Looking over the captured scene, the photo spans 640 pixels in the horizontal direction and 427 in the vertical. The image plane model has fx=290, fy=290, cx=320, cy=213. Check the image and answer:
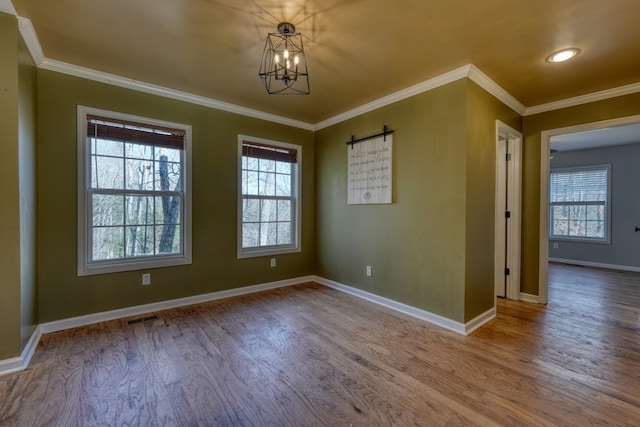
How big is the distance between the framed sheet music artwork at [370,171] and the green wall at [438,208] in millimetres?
103

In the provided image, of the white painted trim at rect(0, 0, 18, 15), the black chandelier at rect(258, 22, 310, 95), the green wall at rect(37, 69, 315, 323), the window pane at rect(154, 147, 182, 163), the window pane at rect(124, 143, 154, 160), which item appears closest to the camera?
the white painted trim at rect(0, 0, 18, 15)

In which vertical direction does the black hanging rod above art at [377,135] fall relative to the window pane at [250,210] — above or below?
above

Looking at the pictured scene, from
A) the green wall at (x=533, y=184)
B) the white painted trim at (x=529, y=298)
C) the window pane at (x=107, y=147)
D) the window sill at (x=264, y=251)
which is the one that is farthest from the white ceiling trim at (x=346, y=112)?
the white painted trim at (x=529, y=298)

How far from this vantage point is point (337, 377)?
2053 mm

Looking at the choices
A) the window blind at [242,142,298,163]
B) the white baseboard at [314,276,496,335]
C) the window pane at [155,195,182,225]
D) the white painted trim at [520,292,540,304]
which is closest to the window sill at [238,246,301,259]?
the window pane at [155,195,182,225]

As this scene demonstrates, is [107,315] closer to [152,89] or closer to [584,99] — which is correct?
[152,89]

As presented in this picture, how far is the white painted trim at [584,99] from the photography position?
3.04 meters

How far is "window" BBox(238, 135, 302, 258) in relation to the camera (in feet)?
13.1

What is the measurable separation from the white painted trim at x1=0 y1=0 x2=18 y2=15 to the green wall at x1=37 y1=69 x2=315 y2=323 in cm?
81

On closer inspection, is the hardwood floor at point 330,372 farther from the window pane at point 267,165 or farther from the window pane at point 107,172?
the window pane at point 267,165

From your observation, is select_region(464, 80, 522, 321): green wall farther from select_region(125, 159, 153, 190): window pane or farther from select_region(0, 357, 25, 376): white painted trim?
select_region(0, 357, 25, 376): white painted trim

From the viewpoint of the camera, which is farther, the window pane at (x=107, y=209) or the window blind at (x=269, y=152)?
the window blind at (x=269, y=152)

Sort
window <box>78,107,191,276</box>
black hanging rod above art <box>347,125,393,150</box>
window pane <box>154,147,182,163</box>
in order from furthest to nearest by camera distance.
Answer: black hanging rod above art <box>347,125,393,150</box> < window pane <box>154,147,182,163</box> < window <box>78,107,191,276</box>

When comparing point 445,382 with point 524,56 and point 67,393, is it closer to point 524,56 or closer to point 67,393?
point 67,393
